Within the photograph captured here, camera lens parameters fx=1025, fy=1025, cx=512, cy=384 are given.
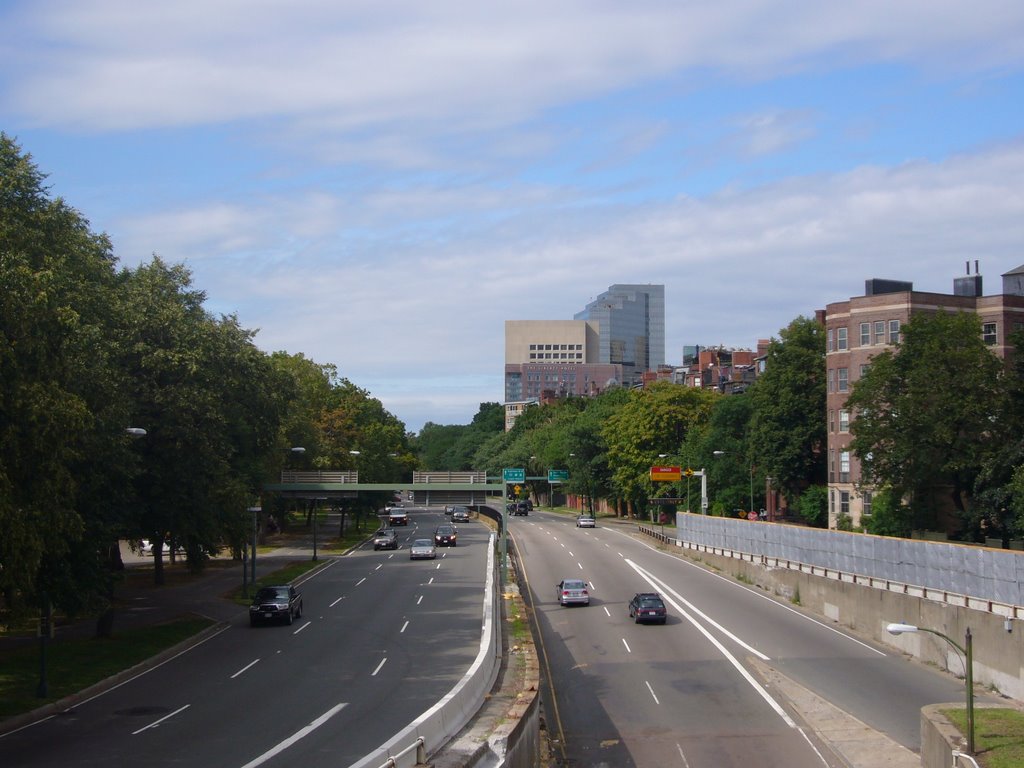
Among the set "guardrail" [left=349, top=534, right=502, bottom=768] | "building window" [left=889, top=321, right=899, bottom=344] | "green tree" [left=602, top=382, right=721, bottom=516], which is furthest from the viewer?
"green tree" [left=602, top=382, right=721, bottom=516]

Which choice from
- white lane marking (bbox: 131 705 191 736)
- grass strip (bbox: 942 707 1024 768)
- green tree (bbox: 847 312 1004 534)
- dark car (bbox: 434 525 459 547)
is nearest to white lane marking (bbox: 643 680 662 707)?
grass strip (bbox: 942 707 1024 768)

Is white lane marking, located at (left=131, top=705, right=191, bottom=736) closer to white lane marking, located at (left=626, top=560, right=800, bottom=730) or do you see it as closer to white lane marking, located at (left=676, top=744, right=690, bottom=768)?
white lane marking, located at (left=676, top=744, right=690, bottom=768)

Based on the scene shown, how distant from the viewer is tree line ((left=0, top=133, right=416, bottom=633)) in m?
23.1

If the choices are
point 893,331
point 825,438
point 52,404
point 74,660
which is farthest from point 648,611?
point 825,438

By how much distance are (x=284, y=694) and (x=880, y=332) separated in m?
57.0

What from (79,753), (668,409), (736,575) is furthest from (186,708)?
(668,409)

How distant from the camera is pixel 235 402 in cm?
4816

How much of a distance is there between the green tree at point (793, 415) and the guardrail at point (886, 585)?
67.2ft

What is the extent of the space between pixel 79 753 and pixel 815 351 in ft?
256

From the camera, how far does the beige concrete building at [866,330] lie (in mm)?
70938

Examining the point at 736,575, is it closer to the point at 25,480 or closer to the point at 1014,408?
the point at 1014,408

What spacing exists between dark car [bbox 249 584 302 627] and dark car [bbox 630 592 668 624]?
1529 centimetres

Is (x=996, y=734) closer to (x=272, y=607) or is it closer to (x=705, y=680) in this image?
(x=705, y=680)

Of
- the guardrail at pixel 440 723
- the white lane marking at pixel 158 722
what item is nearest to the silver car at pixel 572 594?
the guardrail at pixel 440 723
